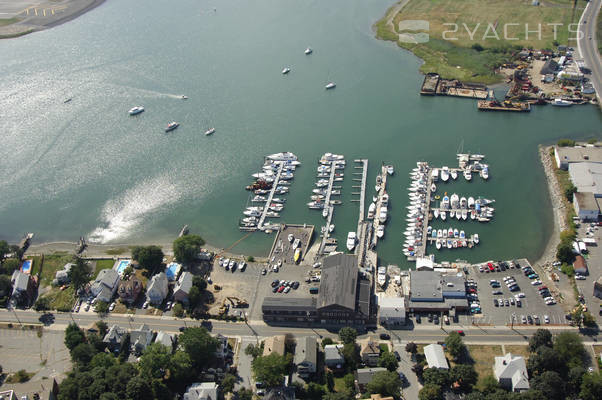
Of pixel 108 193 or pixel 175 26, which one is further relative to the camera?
pixel 175 26

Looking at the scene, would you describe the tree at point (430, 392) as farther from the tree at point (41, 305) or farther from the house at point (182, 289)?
the tree at point (41, 305)

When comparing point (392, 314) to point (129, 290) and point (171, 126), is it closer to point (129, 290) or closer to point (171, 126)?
point (129, 290)

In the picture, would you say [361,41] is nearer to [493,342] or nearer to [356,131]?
[356,131]

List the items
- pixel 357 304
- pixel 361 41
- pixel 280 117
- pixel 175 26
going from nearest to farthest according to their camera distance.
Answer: pixel 357 304
pixel 280 117
pixel 361 41
pixel 175 26

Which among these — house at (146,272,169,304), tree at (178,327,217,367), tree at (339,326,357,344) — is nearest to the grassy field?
tree at (339,326,357,344)

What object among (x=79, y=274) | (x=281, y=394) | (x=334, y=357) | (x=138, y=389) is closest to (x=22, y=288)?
(x=79, y=274)

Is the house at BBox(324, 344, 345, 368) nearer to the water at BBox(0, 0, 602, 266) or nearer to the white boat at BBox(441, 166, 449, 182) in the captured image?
the water at BBox(0, 0, 602, 266)

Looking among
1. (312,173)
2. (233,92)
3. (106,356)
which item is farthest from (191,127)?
(106,356)

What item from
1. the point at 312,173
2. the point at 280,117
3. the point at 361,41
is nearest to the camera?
the point at 312,173
